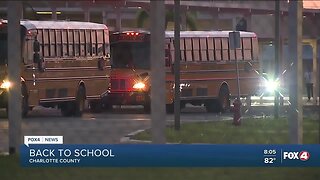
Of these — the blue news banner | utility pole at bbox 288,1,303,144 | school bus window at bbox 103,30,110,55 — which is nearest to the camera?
the blue news banner

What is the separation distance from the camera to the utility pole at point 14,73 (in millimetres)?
5781

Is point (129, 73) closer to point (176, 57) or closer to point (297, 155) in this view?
point (176, 57)

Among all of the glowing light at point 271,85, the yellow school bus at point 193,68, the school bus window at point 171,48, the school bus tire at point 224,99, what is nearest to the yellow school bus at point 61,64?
the yellow school bus at point 193,68

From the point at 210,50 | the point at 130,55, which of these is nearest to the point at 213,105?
the point at 210,50

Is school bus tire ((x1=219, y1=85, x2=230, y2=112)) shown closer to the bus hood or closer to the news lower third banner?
the bus hood

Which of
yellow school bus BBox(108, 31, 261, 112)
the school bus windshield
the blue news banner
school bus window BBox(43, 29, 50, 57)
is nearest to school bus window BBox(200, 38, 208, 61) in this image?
yellow school bus BBox(108, 31, 261, 112)

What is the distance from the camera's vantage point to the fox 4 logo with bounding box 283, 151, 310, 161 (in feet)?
17.3

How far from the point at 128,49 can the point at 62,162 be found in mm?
1152

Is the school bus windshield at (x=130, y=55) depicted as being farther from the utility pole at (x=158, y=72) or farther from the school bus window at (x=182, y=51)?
the utility pole at (x=158, y=72)

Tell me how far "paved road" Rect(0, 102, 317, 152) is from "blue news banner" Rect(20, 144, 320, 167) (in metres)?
A: 0.69

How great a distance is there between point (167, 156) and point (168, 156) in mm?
10

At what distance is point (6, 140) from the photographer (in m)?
6.04

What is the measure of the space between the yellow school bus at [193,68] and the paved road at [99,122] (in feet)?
0.44

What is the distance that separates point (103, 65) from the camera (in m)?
6.07
